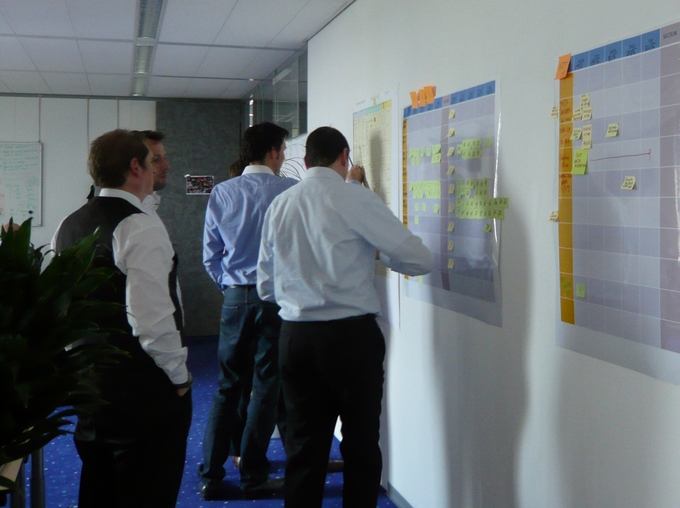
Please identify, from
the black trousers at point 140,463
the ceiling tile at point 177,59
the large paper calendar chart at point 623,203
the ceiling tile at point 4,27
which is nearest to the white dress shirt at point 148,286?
the black trousers at point 140,463

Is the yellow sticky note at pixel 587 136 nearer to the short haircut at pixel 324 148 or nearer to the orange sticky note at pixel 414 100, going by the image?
the short haircut at pixel 324 148

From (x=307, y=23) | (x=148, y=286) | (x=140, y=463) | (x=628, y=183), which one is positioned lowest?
(x=140, y=463)

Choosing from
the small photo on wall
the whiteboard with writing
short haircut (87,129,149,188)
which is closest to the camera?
short haircut (87,129,149,188)

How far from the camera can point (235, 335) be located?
315 centimetres

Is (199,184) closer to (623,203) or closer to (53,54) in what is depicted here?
(53,54)

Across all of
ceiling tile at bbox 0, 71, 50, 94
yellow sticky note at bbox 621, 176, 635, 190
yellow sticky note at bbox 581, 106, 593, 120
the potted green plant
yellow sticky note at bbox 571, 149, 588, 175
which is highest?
ceiling tile at bbox 0, 71, 50, 94

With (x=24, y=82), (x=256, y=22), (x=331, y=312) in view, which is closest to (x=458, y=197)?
(x=331, y=312)

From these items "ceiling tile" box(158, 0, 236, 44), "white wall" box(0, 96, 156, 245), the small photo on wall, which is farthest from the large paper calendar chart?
"white wall" box(0, 96, 156, 245)

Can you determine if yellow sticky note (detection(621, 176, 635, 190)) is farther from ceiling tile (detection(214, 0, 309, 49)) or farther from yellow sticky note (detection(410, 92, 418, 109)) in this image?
ceiling tile (detection(214, 0, 309, 49))

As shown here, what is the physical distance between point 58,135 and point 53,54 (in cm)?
189

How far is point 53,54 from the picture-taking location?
458 centimetres

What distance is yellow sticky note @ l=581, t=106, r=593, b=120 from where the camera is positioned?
164cm

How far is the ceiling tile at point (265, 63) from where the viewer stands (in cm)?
453

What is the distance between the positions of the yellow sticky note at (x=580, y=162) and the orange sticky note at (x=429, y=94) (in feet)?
2.90
